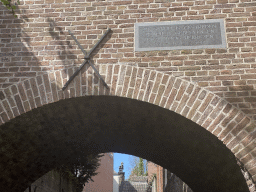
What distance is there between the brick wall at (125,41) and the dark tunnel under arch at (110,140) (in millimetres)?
592

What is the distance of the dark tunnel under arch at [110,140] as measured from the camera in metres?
4.41

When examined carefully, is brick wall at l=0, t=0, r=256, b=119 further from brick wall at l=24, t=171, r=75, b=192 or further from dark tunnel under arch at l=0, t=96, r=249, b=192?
brick wall at l=24, t=171, r=75, b=192

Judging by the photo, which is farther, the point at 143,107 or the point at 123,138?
the point at 123,138

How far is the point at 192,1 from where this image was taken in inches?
163

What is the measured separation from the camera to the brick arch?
3600 mm

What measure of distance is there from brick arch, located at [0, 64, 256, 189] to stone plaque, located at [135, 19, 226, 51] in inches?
16.8

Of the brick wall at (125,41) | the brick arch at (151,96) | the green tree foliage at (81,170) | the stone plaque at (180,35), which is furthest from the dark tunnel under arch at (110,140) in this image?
the green tree foliage at (81,170)

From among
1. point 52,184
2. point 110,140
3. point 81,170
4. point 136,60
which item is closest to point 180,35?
point 136,60

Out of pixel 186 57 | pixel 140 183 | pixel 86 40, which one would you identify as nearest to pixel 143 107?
pixel 186 57

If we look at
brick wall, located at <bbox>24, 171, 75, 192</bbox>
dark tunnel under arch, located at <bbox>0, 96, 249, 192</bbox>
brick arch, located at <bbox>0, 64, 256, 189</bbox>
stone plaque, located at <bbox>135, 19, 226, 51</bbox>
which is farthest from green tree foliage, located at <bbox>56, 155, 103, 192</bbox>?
stone plaque, located at <bbox>135, 19, 226, 51</bbox>

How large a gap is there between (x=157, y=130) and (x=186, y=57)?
64.0 inches

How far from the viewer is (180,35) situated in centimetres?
407

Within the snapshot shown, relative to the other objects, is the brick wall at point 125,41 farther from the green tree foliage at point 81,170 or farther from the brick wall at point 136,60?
the green tree foliage at point 81,170

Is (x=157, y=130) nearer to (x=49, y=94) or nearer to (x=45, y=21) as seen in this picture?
(x=49, y=94)
